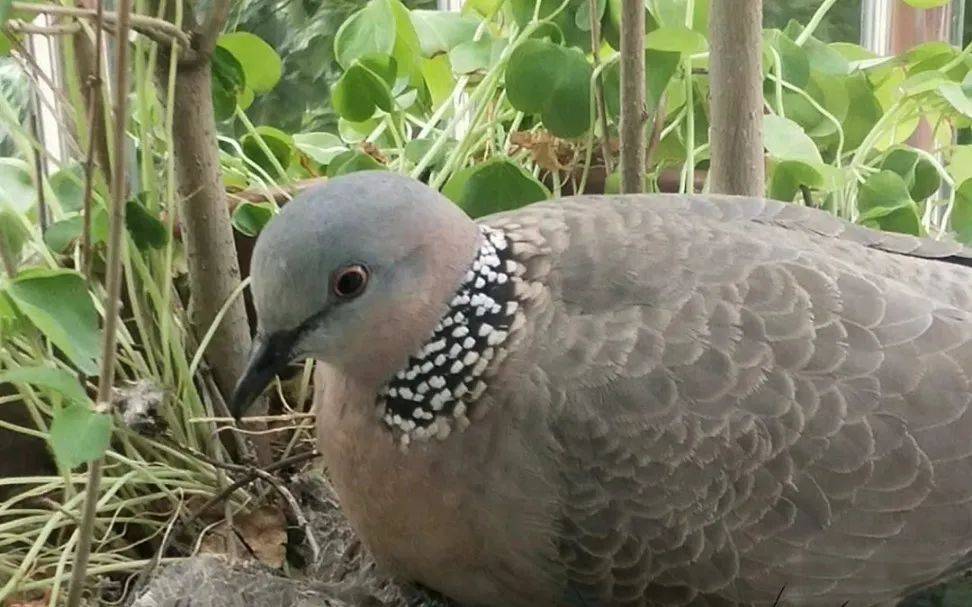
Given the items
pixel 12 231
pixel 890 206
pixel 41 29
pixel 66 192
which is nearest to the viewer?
pixel 41 29

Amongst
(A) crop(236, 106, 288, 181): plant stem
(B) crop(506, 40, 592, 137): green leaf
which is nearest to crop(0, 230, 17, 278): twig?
(A) crop(236, 106, 288, 181): plant stem

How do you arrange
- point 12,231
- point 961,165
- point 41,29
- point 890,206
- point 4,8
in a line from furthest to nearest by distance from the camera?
point 961,165 → point 890,206 → point 12,231 → point 41,29 → point 4,8

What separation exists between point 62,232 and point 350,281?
0.27 meters

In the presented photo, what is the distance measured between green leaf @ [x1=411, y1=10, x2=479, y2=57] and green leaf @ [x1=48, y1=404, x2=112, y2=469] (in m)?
0.72

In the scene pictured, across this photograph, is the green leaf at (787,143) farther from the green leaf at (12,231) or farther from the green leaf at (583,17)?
the green leaf at (12,231)

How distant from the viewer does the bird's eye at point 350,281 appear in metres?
0.66

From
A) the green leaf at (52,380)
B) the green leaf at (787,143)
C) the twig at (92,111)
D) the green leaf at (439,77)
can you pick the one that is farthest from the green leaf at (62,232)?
the green leaf at (787,143)

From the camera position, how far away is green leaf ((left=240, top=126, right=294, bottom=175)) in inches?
42.6

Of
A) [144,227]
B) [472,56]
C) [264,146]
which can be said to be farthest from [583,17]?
[144,227]

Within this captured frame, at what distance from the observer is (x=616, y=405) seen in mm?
670

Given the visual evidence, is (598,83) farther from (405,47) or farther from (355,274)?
(355,274)

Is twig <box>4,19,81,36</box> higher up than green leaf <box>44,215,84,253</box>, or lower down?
higher up

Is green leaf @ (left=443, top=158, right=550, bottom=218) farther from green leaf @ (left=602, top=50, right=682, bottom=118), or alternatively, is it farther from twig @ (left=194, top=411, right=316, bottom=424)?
twig @ (left=194, top=411, right=316, bottom=424)

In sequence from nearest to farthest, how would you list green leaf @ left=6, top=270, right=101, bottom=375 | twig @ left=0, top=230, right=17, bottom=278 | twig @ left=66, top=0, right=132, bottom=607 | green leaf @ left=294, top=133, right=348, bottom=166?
twig @ left=66, top=0, right=132, bottom=607, green leaf @ left=6, top=270, right=101, bottom=375, twig @ left=0, top=230, right=17, bottom=278, green leaf @ left=294, top=133, right=348, bottom=166
